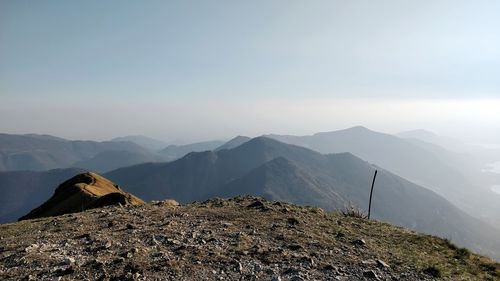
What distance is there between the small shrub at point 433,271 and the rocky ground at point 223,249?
0.04m

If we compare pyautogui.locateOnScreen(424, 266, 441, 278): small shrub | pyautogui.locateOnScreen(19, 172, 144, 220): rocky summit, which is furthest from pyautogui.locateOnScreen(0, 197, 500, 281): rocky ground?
pyautogui.locateOnScreen(19, 172, 144, 220): rocky summit

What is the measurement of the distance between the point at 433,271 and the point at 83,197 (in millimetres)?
27264

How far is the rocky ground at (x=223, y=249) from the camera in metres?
13.7

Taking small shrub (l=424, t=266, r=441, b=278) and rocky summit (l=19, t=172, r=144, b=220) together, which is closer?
small shrub (l=424, t=266, r=441, b=278)

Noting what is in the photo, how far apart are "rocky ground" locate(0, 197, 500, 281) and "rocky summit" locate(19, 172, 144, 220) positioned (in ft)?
19.6

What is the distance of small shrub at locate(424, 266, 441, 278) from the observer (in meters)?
14.9

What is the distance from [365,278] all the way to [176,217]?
35.5 ft

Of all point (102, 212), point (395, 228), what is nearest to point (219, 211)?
point (102, 212)

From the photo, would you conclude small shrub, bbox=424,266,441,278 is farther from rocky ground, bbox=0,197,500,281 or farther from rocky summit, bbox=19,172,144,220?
rocky summit, bbox=19,172,144,220

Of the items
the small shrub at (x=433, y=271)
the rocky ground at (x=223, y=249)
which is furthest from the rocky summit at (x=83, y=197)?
the small shrub at (x=433, y=271)

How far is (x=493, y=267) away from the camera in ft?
55.8

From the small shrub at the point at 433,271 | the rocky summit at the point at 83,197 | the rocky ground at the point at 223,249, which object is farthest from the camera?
the rocky summit at the point at 83,197

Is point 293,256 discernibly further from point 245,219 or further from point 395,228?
point 395,228

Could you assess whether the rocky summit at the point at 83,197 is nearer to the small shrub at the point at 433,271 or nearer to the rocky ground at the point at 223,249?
the rocky ground at the point at 223,249
